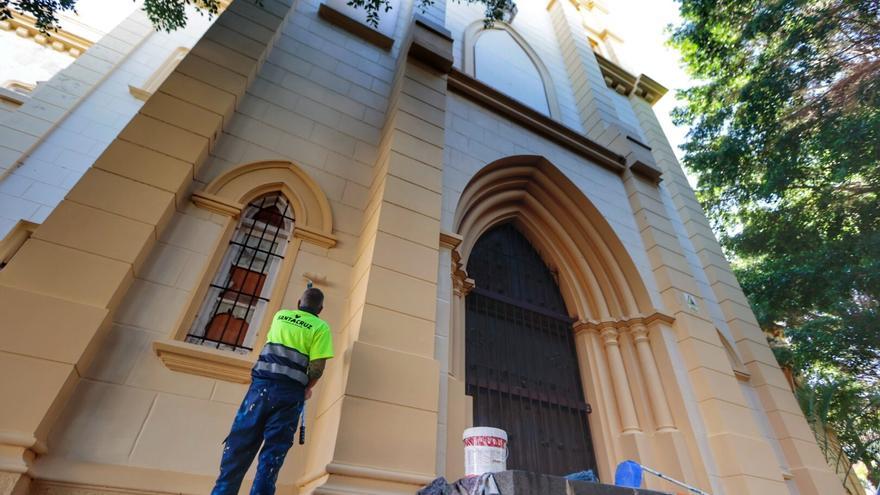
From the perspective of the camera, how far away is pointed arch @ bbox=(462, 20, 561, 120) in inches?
346

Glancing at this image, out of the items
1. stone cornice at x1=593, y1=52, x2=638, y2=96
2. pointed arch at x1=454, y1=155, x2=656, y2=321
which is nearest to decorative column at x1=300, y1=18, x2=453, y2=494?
pointed arch at x1=454, y1=155, x2=656, y2=321

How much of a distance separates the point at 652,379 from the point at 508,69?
705 centimetres

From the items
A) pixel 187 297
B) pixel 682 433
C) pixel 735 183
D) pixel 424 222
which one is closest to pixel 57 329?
pixel 187 297

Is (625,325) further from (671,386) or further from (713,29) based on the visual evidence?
(713,29)

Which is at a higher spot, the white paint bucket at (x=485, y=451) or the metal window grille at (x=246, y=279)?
the metal window grille at (x=246, y=279)

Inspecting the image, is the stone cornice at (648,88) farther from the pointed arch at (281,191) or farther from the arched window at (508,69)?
the pointed arch at (281,191)

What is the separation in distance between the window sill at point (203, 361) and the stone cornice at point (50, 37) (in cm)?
901

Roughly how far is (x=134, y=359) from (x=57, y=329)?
1.84 feet

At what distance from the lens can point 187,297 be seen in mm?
3596

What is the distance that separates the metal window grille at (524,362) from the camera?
4.95m

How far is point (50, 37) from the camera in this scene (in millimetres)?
8367

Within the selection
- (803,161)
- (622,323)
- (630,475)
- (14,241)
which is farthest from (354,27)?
(803,161)

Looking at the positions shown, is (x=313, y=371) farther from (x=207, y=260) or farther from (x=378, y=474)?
(x=207, y=260)

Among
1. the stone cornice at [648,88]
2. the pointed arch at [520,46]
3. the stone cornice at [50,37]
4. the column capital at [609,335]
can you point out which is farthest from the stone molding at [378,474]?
the stone cornice at [648,88]
